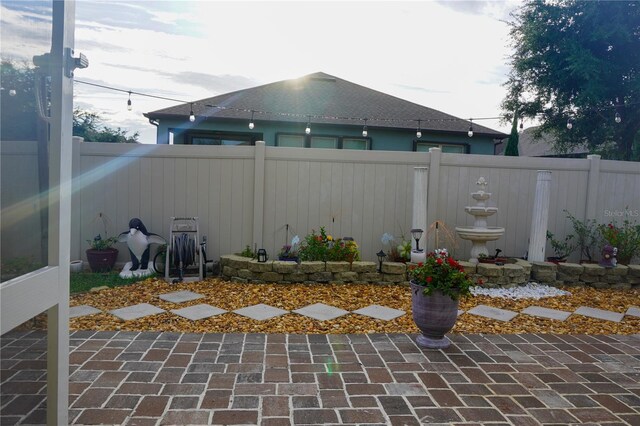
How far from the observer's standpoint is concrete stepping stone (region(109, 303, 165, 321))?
13.7ft

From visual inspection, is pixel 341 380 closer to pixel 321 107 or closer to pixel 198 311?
pixel 198 311

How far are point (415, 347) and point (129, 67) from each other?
7.81m

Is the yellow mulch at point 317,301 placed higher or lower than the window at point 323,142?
lower

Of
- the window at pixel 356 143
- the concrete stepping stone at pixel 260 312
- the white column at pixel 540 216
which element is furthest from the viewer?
the window at pixel 356 143

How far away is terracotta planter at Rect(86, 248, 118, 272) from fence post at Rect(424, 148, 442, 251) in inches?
188

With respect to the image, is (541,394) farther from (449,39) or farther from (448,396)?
(449,39)

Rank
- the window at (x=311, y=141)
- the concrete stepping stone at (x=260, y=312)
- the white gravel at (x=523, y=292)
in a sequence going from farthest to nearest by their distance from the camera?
the window at (x=311, y=141) < the white gravel at (x=523, y=292) < the concrete stepping stone at (x=260, y=312)

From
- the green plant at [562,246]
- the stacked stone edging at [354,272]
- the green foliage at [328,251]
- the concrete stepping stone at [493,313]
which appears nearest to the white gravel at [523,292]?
the stacked stone edging at [354,272]

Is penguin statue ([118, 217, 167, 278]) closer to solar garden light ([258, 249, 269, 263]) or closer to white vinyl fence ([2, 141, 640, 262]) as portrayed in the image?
white vinyl fence ([2, 141, 640, 262])

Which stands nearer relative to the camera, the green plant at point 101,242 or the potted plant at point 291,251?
the potted plant at point 291,251

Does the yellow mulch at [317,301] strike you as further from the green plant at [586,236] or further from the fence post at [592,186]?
the fence post at [592,186]

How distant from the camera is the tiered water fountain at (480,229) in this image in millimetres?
6125

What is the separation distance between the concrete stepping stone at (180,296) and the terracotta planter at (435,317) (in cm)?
270

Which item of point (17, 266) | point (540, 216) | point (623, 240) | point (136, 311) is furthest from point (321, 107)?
point (17, 266)
